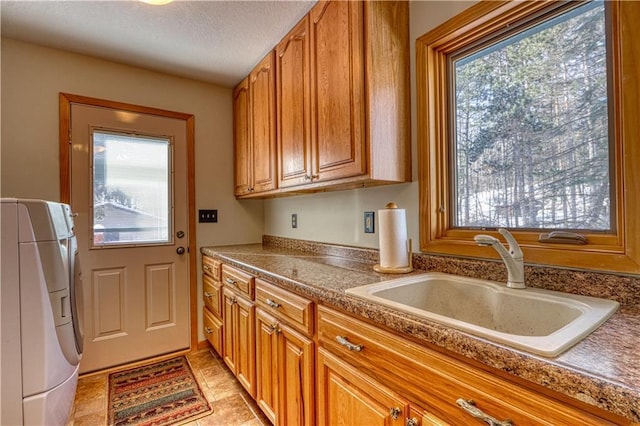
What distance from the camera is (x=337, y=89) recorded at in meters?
1.52

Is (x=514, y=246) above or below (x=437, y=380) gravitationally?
above

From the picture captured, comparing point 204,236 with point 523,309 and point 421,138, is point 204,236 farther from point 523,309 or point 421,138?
point 523,309

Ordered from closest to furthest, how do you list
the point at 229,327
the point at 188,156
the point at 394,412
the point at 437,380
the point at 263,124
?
the point at 437,380 → the point at 394,412 → the point at 229,327 → the point at 263,124 → the point at 188,156

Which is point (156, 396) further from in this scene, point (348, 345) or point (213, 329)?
point (348, 345)

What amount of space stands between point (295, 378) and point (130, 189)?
6.27 feet

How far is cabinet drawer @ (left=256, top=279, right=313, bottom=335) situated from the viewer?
1.24 m

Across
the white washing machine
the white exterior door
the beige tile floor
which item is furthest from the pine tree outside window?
the white exterior door

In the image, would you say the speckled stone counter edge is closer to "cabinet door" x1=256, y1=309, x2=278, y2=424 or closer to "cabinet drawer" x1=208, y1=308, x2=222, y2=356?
"cabinet door" x1=256, y1=309, x2=278, y2=424

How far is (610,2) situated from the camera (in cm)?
103

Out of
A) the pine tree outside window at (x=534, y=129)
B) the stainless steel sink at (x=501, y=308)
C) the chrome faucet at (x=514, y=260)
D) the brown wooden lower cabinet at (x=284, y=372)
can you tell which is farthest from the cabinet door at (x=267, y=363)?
the chrome faucet at (x=514, y=260)

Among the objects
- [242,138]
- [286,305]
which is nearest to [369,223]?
[286,305]

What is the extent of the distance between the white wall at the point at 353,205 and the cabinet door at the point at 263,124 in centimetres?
35

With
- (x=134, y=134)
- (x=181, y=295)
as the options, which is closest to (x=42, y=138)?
(x=134, y=134)

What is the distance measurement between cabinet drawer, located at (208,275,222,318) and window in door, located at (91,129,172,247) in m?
0.48
